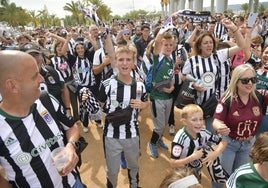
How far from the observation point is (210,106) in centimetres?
411

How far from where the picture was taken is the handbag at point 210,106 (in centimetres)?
410

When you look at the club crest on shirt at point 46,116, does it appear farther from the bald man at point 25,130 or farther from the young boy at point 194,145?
the young boy at point 194,145

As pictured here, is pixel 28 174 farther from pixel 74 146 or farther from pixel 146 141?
pixel 146 141

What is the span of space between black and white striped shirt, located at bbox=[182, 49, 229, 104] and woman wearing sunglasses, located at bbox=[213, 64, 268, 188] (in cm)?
103

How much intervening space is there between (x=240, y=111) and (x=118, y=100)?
145cm

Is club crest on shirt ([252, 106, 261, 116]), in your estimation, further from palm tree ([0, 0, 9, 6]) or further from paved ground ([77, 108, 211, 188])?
palm tree ([0, 0, 9, 6])

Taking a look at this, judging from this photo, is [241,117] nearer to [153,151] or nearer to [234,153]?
[234,153]

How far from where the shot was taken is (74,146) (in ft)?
7.33

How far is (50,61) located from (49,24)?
83.6 m

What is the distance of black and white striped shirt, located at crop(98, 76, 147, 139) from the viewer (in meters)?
3.30

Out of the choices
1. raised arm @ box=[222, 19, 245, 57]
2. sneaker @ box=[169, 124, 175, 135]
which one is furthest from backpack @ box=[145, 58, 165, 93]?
sneaker @ box=[169, 124, 175, 135]

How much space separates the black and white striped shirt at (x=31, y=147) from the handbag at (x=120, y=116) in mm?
1157

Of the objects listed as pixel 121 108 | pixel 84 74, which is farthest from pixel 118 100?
pixel 84 74

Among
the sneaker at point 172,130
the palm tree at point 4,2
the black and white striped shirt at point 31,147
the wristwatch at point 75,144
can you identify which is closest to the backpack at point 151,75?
the sneaker at point 172,130
